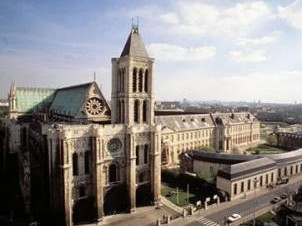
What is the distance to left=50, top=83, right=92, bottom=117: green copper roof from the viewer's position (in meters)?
53.4

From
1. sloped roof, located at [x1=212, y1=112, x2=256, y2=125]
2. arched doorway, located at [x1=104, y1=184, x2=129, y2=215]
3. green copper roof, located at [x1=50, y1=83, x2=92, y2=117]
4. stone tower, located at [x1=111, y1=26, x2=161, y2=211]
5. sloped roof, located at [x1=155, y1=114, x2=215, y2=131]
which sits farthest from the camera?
sloped roof, located at [x1=212, y1=112, x2=256, y2=125]

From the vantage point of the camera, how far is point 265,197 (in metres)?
52.2

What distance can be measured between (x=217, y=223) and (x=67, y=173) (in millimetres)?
24123

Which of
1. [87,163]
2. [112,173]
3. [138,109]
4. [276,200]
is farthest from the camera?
[276,200]

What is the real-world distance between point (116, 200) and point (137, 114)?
605 inches

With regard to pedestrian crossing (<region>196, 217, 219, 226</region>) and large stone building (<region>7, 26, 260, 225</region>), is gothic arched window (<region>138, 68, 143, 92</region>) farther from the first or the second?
pedestrian crossing (<region>196, 217, 219, 226</region>)

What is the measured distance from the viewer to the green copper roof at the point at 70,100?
53438 millimetres

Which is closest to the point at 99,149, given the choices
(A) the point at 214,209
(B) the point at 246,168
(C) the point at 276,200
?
(A) the point at 214,209

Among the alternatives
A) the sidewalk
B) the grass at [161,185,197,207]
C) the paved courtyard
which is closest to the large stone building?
the paved courtyard

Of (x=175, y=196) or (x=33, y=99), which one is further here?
(x=33, y=99)

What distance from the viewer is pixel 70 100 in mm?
58812

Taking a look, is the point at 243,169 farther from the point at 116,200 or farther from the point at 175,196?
the point at 116,200

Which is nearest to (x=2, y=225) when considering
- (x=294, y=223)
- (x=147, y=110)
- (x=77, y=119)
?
(x=77, y=119)

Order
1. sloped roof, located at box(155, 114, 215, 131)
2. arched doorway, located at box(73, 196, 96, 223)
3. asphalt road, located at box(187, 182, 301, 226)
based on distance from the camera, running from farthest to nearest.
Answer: sloped roof, located at box(155, 114, 215, 131)
asphalt road, located at box(187, 182, 301, 226)
arched doorway, located at box(73, 196, 96, 223)
